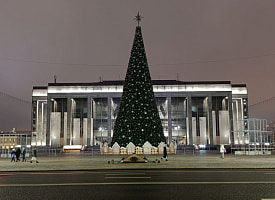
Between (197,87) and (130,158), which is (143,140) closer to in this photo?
(130,158)

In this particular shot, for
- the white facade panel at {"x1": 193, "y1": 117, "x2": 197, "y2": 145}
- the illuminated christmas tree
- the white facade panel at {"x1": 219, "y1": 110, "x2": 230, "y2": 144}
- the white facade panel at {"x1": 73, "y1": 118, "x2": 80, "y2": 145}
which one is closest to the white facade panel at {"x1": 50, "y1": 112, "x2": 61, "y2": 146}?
the white facade panel at {"x1": 73, "y1": 118, "x2": 80, "y2": 145}

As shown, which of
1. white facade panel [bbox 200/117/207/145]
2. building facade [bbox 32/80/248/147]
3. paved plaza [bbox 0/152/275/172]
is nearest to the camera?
paved plaza [bbox 0/152/275/172]

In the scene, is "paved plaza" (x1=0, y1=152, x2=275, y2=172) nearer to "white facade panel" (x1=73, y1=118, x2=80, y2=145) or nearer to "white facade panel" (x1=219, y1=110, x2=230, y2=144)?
"white facade panel" (x1=219, y1=110, x2=230, y2=144)

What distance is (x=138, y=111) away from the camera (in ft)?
118

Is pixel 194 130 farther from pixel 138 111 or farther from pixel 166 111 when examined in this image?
pixel 138 111

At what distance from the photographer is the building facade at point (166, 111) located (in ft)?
217

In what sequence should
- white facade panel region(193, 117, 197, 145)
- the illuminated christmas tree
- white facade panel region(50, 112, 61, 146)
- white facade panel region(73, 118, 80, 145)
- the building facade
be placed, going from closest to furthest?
the illuminated christmas tree → the building facade → white facade panel region(50, 112, 61, 146) → white facade panel region(193, 117, 197, 145) → white facade panel region(73, 118, 80, 145)

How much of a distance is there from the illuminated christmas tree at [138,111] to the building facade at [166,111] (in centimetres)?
2908

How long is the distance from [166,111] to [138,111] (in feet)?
112

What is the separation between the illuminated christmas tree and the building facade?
29.1 meters

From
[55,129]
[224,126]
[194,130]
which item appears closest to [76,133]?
[55,129]

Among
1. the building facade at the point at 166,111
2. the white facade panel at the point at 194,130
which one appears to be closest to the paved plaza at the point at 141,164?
the building facade at the point at 166,111

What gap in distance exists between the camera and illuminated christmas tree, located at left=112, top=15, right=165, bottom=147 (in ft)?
117

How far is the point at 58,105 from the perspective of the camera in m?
73.8
